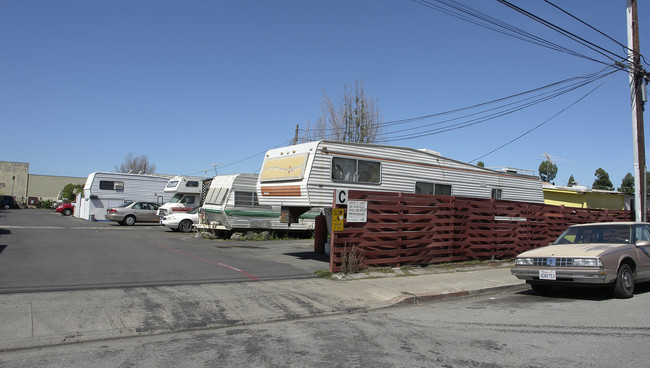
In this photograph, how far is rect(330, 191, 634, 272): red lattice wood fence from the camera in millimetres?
11617

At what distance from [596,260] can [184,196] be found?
2049 centimetres

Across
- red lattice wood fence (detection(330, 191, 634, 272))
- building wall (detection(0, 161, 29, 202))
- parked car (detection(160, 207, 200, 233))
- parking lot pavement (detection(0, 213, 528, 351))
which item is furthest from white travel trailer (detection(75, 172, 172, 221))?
building wall (detection(0, 161, 29, 202))

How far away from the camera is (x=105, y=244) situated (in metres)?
16.0

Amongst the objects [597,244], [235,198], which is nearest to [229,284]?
[597,244]

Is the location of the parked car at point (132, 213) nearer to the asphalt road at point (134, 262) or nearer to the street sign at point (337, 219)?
the asphalt road at point (134, 262)

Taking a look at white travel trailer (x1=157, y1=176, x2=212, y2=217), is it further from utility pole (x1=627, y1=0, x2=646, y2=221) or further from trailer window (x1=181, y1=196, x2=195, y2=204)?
utility pole (x1=627, y1=0, x2=646, y2=221)

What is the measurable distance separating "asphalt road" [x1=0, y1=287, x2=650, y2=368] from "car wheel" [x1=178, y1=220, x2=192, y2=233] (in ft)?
57.7

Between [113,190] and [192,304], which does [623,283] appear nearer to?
A: [192,304]

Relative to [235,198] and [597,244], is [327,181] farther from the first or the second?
[235,198]

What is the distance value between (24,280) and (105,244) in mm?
7106

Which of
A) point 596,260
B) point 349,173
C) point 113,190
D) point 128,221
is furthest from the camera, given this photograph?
point 113,190

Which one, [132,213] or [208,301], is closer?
[208,301]

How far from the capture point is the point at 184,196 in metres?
24.9

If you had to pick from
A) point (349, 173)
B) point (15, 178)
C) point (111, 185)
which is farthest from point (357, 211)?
point (15, 178)
